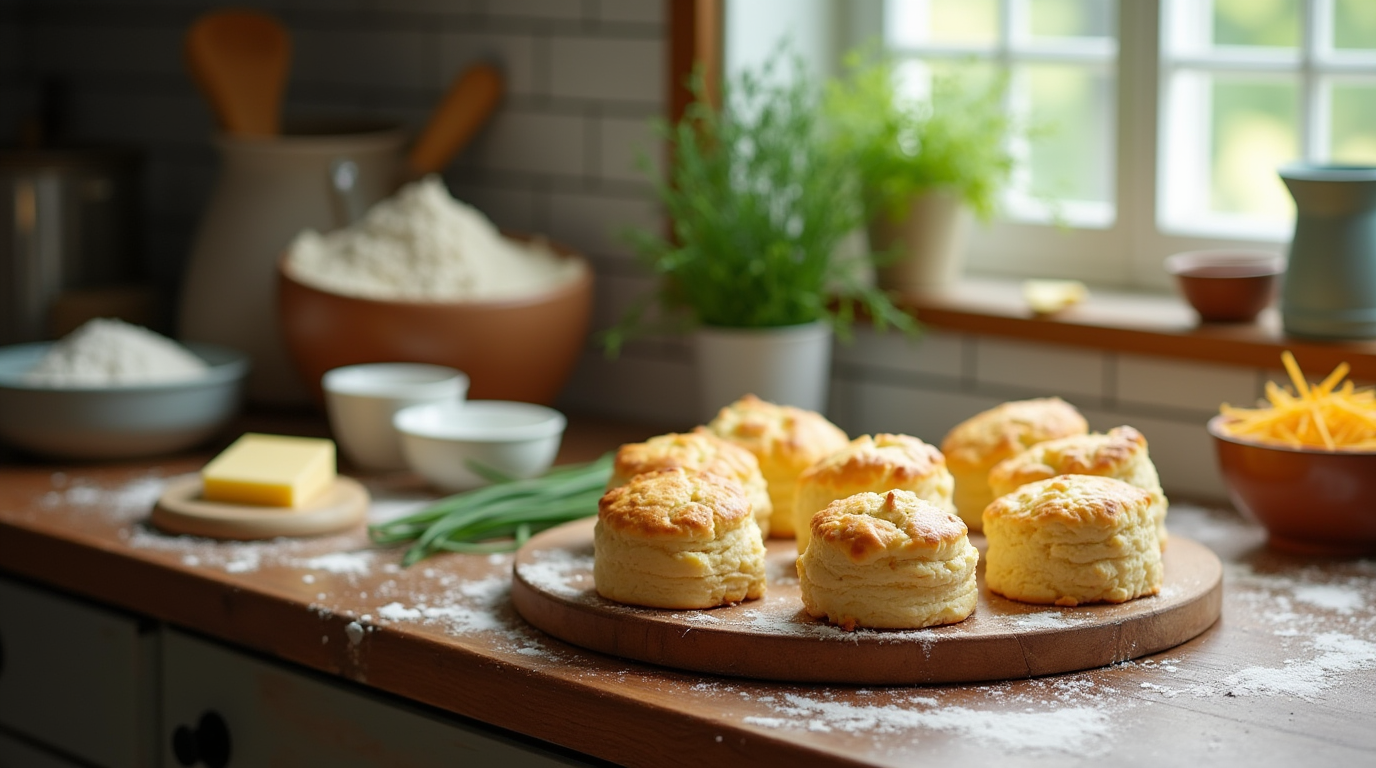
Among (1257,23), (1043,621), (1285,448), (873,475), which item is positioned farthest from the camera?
(1257,23)

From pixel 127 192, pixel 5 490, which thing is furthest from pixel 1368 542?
pixel 127 192

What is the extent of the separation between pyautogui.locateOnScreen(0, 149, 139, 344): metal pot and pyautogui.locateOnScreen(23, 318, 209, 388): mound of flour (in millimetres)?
477

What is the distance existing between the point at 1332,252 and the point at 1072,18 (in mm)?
542

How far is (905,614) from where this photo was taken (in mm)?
1181

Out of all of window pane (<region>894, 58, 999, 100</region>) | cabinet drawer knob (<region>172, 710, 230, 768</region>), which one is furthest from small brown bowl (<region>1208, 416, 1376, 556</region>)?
cabinet drawer knob (<region>172, 710, 230, 768</region>)

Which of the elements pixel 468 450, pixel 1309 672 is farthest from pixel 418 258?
pixel 1309 672

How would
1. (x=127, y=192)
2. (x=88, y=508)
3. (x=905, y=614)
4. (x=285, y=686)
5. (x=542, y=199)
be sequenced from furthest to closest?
1. (x=127, y=192)
2. (x=542, y=199)
3. (x=88, y=508)
4. (x=285, y=686)
5. (x=905, y=614)

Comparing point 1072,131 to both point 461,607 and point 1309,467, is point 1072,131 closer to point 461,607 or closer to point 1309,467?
point 1309,467

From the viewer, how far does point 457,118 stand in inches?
86.5

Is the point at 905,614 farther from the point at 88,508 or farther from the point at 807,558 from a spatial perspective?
the point at 88,508

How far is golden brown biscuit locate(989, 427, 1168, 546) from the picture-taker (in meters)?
1.34

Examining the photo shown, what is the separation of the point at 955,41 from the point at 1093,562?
103cm

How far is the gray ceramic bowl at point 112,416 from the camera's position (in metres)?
1.82

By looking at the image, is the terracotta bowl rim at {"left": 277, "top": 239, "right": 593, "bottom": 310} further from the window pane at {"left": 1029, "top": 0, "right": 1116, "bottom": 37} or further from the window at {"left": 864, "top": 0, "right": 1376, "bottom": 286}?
the window pane at {"left": 1029, "top": 0, "right": 1116, "bottom": 37}
